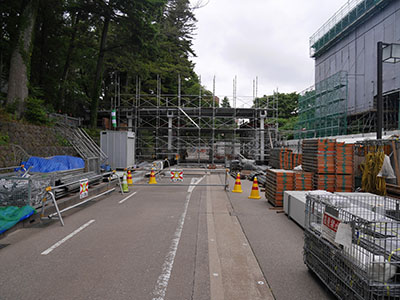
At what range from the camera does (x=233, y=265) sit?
4.59m

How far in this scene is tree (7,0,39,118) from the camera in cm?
1479

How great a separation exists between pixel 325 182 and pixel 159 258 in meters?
6.99

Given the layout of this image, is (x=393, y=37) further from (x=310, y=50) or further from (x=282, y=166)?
(x=310, y=50)

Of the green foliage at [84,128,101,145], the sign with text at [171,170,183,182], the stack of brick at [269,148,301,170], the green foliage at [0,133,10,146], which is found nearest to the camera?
the green foliage at [0,133,10,146]

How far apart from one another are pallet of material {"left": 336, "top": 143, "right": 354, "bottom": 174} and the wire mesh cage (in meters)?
5.73

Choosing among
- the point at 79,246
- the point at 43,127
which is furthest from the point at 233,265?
the point at 43,127

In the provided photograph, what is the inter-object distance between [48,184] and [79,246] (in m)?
3.43

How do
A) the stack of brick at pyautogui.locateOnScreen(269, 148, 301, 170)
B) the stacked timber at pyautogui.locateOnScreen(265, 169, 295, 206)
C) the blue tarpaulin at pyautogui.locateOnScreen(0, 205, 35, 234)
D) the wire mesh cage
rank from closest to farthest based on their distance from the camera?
the wire mesh cage
the blue tarpaulin at pyautogui.locateOnScreen(0, 205, 35, 234)
the stacked timber at pyautogui.locateOnScreen(265, 169, 295, 206)
the stack of brick at pyautogui.locateOnScreen(269, 148, 301, 170)

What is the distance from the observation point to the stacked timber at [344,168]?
948 cm

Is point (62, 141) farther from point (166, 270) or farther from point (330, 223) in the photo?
point (330, 223)

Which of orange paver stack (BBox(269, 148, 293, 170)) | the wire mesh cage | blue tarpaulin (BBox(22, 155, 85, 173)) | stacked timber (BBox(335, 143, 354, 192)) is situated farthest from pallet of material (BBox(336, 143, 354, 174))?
blue tarpaulin (BBox(22, 155, 85, 173))

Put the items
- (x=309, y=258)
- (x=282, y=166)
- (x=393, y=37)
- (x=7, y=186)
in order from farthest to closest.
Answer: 1. (x=393, y=37)
2. (x=282, y=166)
3. (x=7, y=186)
4. (x=309, y=258)

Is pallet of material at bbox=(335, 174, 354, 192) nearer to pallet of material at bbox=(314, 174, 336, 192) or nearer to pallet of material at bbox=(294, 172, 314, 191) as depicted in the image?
pallet of material at bbox=(314, 174, 336, 192)

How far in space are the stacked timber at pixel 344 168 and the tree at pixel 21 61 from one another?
16239 millimetres
